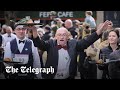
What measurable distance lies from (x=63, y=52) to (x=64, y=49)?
0.13 feet

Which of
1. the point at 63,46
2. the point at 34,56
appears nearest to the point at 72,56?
the point at 63,46

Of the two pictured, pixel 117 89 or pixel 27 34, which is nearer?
pixel 27 34

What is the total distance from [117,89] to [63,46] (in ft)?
3.18

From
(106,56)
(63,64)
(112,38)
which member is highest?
(112,38)

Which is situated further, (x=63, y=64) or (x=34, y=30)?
(x=63, y=64)

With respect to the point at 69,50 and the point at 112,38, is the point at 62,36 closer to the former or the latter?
the point at 69,50

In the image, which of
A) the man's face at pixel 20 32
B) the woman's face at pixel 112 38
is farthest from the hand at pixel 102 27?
the man's face at pixel 20 32

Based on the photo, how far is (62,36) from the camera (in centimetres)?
376

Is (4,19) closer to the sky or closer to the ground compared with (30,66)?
closer to the sky

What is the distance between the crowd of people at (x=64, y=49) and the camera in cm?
378

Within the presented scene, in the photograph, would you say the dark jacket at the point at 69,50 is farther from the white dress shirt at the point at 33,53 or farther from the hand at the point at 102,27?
the hand at the point at 102,27

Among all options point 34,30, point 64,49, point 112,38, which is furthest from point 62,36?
point 112,38
